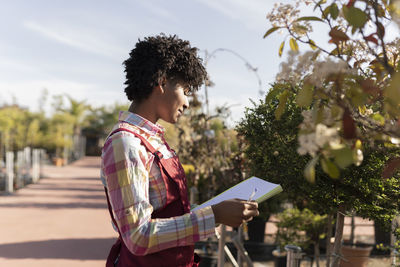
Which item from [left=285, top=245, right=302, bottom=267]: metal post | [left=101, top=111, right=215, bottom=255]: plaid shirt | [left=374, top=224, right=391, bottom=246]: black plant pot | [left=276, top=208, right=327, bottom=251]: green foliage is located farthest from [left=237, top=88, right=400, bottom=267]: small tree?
[left=374, top=224, right=391, bottom=246]: black plant pot

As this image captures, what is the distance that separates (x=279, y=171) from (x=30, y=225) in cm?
648

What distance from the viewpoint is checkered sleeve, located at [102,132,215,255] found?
44.3 inches

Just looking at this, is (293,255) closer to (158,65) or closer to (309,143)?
(158,65)

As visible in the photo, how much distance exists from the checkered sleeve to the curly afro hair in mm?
236

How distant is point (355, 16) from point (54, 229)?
22.9 feet

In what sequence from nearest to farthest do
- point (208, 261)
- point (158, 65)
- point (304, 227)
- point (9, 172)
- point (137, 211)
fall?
point (137, 211) < point (158, 65) < point (208, 261) < point (304, 227) < point (9, 172)

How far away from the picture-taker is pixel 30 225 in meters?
7.19

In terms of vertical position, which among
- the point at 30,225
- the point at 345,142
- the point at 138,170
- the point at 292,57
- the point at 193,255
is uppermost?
the point at 292,57

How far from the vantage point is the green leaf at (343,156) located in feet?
2.52

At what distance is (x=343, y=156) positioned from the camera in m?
0.77

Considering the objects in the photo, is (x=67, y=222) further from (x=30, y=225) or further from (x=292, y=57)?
(x=292, y=57)

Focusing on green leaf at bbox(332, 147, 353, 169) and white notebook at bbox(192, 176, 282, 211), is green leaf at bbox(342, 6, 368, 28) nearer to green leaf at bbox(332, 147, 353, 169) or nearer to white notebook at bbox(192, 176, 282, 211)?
green leaf at bbox(332, 147, 353, 169)

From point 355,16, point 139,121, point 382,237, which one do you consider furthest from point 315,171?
point 382,237

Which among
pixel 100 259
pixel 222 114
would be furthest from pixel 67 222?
pixel 222 114
